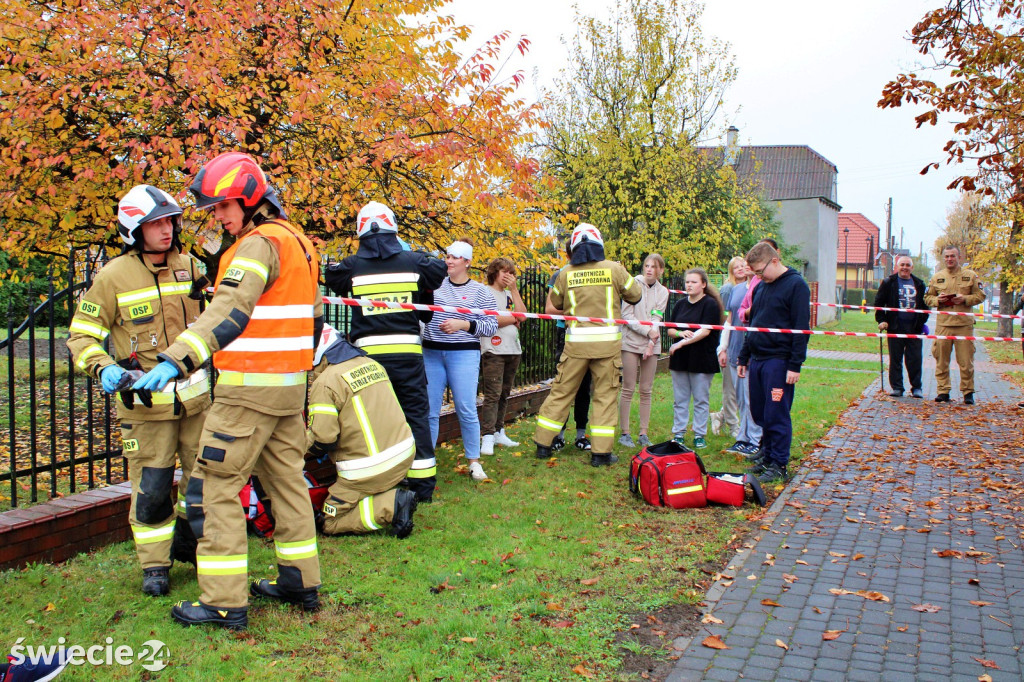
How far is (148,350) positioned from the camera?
14.2 feet

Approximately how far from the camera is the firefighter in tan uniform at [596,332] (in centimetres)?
729

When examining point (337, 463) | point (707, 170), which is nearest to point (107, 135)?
point (337, 463)

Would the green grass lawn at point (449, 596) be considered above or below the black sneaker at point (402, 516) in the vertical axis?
below

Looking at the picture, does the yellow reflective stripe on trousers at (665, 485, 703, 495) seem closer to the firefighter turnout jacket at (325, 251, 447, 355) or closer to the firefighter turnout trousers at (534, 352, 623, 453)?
the firefighter turnout trousers at (534, 352, 623, 453)

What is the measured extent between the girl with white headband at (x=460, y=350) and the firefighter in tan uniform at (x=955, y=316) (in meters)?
7.95

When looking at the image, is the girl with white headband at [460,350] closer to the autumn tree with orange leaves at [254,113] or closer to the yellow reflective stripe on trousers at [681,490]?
the autumn tree with orange leaves at [254,113]

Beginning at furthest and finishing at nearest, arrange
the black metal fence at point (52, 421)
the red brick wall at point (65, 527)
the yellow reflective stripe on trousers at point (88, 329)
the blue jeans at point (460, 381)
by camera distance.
A: 1. the blue jeans at point (460, 381)
2. the black metal fence at point (52, 421)
3. the red brick wall at point (65, 527)
4. the yellow reflective stripe on trousers at point (88, 329)

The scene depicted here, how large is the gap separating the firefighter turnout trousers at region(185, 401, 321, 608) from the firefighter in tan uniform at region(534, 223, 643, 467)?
374cm

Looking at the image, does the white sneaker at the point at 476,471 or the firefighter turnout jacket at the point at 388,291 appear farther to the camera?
the white sneaker at the point at 476,471

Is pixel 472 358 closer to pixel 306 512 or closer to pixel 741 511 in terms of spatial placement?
pixel 741 511

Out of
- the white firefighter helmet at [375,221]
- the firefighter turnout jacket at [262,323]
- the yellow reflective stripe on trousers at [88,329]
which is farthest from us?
the white firefighter helmet at [375,221]

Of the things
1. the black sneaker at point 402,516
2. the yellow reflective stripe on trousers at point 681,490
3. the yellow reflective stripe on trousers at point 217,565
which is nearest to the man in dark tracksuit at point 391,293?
the black sneaker at point 402,516

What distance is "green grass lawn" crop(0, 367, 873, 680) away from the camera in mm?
3520

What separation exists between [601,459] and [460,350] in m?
1.73
